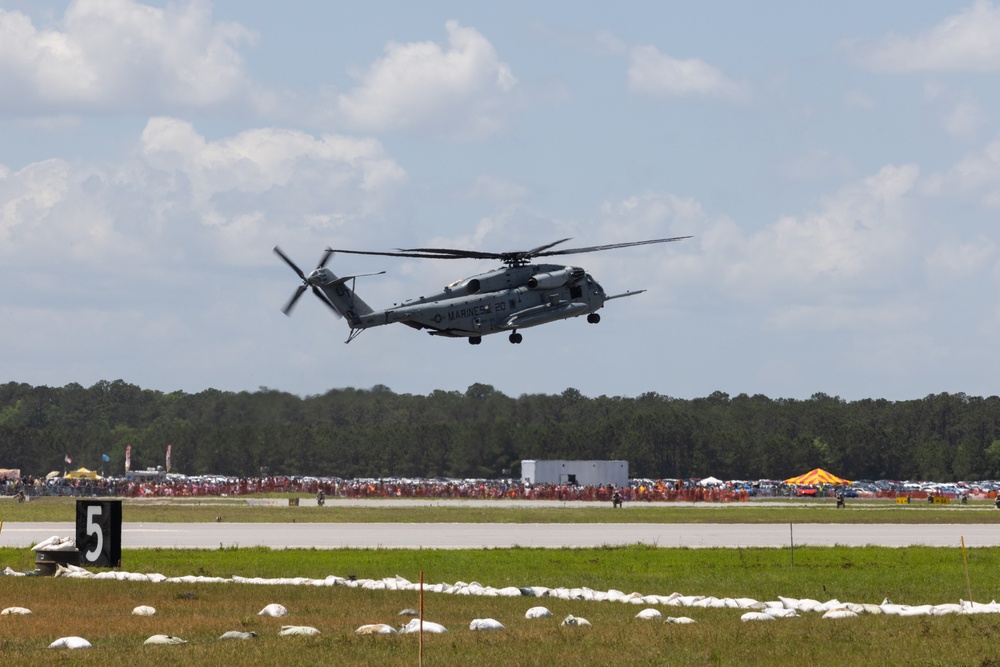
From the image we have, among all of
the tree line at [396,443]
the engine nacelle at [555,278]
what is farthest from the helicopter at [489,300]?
the tree line at [396,443]

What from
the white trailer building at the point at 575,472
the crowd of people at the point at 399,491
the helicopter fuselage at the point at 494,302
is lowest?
the crowd of people at the point at 399,491

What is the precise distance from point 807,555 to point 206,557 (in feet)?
60.0

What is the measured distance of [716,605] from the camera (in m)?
28.1

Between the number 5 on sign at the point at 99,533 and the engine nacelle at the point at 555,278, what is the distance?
87.8 feet

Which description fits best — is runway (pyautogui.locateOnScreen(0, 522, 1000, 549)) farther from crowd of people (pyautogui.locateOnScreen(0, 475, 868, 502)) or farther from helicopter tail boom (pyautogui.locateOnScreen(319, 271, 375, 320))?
crowd of people (pyautogui.locateOnScreen(0, 475, 868, 502))

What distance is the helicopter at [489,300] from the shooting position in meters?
57.6

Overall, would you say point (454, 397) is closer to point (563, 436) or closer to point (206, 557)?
point (563, 436)

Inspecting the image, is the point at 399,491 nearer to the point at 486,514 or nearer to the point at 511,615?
the point at 486,514

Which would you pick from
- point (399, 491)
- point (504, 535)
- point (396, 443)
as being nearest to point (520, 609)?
point (504, 535)

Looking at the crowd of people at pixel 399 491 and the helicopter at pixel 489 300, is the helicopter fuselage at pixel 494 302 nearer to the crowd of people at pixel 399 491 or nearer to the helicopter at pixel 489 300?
the helicopter at pixel 489 300

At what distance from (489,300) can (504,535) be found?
942 cm

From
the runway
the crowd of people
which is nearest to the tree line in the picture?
the crowd of people

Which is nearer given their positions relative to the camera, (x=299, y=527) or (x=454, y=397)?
(x=299, y=527)

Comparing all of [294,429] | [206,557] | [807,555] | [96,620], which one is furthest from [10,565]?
[294,429]
